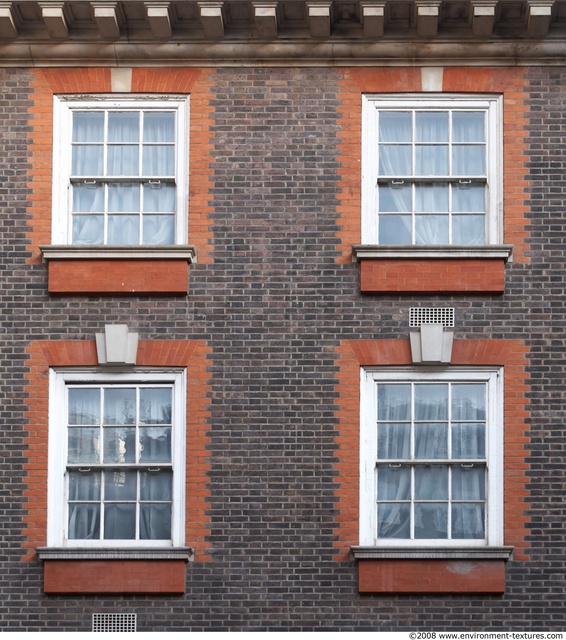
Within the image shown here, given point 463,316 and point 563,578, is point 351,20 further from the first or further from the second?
Result: point 563,578

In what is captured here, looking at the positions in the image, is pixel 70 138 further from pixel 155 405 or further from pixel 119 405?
pixel 155 405

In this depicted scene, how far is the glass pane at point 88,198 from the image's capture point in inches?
604

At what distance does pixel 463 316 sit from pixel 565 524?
2.41 m

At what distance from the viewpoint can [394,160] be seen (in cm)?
1535

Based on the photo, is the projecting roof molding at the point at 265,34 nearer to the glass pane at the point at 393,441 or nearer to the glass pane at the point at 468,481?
the glass pane at the point at 393,441

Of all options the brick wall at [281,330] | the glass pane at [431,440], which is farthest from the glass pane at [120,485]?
the glass pane at [431,440]

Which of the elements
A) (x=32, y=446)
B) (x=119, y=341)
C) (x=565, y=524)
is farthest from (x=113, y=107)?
(x=565, y=524)

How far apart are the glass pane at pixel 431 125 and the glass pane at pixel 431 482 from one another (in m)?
3.63

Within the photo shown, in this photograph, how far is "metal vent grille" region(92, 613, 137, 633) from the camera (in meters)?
14.3

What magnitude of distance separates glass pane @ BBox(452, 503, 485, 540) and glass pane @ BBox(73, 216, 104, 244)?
15.9 ft

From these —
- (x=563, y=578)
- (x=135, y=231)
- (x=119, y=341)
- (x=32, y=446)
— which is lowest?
(x=563, y=578)

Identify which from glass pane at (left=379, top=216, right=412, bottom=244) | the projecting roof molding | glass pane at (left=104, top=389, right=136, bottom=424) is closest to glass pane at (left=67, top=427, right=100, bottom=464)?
glass pane at (left=104, top=389, right=136, bottom=424)

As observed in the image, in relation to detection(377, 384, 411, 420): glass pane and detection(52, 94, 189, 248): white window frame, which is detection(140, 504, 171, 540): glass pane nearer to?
detection(377, 384, 411, 420): glass pane

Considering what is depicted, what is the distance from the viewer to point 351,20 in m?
15.4
